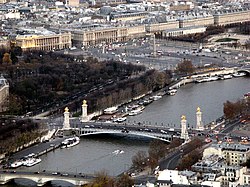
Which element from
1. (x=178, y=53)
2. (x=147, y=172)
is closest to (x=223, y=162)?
(x=147, y=172)

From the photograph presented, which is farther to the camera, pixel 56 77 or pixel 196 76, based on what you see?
pixel 196 76

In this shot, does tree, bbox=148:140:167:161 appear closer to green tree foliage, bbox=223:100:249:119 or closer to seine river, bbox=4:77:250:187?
seine river, bbox=4:77:250:187

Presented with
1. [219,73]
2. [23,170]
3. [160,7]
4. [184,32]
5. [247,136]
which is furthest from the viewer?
[160,7]

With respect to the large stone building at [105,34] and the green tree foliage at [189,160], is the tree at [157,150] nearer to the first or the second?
the green tree foliage at [189,160]

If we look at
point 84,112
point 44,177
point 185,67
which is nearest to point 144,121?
point 84,112

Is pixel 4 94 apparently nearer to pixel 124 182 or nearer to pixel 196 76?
pixel 196 76

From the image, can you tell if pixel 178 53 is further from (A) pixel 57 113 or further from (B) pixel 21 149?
(B) pixel 21 149

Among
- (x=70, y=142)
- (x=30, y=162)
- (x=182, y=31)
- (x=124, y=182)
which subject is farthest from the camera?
(x=182, y=31)
